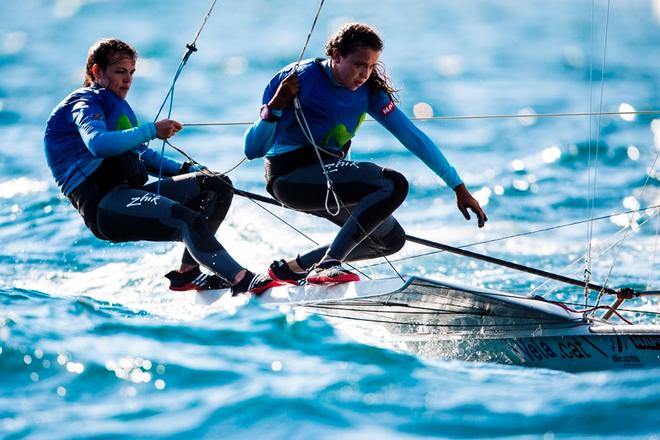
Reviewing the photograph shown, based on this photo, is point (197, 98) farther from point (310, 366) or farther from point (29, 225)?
point (310, 366)

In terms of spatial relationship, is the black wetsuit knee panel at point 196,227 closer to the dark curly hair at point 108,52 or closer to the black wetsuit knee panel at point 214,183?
the black wetsuit knee panel at point 214,183

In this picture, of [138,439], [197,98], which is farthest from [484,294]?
[197,98]

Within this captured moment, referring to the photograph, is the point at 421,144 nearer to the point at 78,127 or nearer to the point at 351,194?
the point at 351,194

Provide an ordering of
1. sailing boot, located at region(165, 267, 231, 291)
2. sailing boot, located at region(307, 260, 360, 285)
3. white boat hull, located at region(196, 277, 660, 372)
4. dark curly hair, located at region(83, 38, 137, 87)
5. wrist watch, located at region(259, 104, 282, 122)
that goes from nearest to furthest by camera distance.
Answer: white boat hull, located at region(196, 277, 660, 372) → wrist watch, located at region(259, 104, 282, 122) → sailing boot, located at region(307, 260, 360, 285) → dark curly hair, located at region(83, 38, 137, 87) → sailing boot, located at region(165, 267, 231, 291)

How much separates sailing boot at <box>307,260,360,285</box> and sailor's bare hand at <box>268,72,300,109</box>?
2.19 feet

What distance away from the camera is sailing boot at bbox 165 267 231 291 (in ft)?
15.1

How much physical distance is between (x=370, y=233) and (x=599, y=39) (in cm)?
1207

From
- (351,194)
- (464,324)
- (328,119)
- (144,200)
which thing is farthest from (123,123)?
(464,324)

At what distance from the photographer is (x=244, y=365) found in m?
3.54

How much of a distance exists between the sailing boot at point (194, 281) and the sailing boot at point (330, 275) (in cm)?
54

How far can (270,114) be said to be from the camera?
13.2ft

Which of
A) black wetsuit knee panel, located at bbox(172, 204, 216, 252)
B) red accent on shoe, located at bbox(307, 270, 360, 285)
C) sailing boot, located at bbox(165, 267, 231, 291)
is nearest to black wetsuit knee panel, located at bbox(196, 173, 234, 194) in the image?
black wetsuit knee panel, located at bbox(172, 204, 216, 252)

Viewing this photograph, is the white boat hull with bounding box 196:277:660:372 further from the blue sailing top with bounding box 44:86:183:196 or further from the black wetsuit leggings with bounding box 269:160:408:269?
the blue sailing top with bounding box 44:86:183:196

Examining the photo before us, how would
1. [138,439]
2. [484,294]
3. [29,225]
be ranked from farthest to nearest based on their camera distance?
[29,225] < [484,294] < [138,439]
